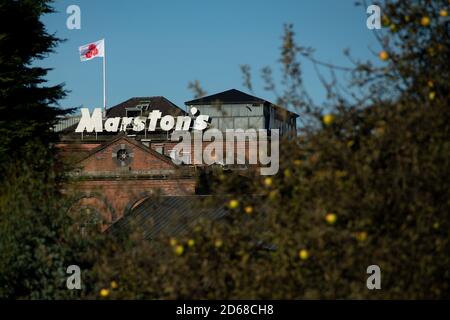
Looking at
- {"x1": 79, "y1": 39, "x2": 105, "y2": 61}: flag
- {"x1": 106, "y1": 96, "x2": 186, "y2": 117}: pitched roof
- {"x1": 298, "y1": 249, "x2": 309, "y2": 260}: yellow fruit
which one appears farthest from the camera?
{"x1": 106, "y1": 96, "x2": 186, "y2": 117}: pitched roof

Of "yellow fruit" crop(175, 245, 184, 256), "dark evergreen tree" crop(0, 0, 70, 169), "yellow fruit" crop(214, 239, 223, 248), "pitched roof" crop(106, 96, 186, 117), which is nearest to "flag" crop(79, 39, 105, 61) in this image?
"pitched roof" crop(106, 96, 186, 117)

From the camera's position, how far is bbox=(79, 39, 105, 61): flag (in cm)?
6981

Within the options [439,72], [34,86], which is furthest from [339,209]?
[34,86]

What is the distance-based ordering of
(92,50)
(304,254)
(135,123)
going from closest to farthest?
(304,254)
(92,50)
(135,123)

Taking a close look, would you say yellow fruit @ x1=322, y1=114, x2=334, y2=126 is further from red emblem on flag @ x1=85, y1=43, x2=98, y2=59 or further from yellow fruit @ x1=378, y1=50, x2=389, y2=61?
red emblem on flag @ x1=85, y1=43, x2=98, y2=59

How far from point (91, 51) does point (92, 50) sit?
14cm

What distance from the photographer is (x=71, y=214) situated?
927 centimetres

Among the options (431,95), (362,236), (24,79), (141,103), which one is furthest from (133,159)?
(362,236)

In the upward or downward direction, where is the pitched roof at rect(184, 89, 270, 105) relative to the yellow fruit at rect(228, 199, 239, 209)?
upward

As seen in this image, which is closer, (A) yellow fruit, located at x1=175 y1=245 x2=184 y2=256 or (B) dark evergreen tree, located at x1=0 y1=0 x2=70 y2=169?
(A) yellow fruit, located at x1=175 y1=245 x2=184 y2=256

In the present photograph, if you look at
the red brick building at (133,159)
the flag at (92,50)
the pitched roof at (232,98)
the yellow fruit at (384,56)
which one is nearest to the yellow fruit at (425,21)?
the yellow fruit at (384,56)

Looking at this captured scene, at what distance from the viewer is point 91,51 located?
70250mm

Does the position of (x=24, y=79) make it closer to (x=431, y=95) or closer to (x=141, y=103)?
(x=431, y=95)
